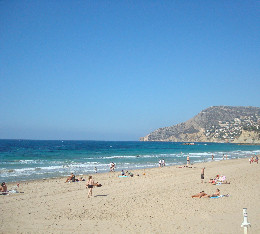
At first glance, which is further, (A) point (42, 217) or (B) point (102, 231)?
(A) point (42, 217)

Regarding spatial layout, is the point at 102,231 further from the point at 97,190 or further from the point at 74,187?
the point at 74,187

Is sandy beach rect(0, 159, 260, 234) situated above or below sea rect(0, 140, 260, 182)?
above

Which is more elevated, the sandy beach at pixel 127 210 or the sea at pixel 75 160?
the sandy beach at pixel 127 210

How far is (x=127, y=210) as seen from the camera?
1152cm

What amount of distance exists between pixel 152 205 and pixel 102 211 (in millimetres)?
2409

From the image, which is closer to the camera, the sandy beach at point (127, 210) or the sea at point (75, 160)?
the sandy beach at point (127, 210)

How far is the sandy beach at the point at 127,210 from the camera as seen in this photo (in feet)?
30.3

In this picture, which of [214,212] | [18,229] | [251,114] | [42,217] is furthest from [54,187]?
[251,114]

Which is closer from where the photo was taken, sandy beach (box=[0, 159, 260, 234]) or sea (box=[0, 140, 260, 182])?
sandy beach (box=[0, 159, 260, 234])

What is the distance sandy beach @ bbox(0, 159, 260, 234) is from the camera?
9250mm

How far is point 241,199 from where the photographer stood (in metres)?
13.3

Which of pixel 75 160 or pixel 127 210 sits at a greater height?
pixel 127 210

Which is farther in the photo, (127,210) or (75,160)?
(75,160)

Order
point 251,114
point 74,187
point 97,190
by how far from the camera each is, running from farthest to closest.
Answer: point 251,114 → point 74,187 → point 97,190
